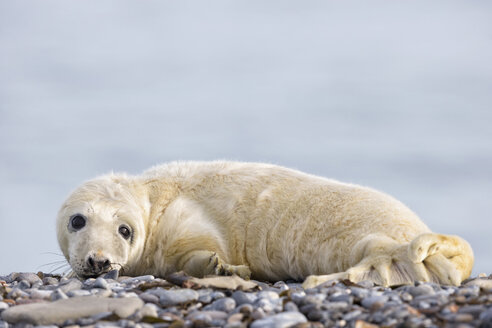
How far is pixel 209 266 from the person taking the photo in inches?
305

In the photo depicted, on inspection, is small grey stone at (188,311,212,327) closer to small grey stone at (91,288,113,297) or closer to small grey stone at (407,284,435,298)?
small grey stone at (91,288,113,297)

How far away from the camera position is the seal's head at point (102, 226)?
807cm

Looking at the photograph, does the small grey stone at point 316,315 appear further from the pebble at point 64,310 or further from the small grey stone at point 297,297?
the pebble at point 64,310

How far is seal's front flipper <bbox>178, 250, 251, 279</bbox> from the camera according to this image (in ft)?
25.2

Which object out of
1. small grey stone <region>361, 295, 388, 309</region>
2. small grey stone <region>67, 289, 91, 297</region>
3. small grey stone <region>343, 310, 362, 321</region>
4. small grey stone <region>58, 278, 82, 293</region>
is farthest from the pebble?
small grey stone <region>361, 295, 388, 309</region>

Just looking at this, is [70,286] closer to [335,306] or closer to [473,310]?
[335,306]

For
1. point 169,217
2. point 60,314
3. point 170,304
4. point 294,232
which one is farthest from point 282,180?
point 60,314

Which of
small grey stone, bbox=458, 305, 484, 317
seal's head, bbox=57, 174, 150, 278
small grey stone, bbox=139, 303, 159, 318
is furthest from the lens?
seal's head, bbox=57, 174, 150, 278

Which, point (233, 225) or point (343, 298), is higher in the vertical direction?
point (233, 225)

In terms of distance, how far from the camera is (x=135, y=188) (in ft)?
29.3

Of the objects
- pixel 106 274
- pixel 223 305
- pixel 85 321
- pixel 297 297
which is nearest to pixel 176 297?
pixel 223 305

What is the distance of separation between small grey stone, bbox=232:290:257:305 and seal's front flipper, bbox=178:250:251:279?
199 centimetres

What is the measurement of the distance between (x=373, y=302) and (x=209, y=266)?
110 inches

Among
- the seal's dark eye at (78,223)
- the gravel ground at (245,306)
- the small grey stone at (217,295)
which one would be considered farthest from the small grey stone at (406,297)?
the seal's dark eye at (78,223)
